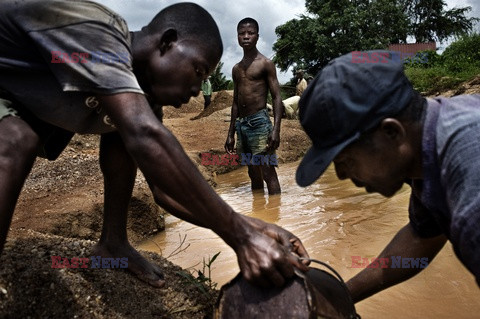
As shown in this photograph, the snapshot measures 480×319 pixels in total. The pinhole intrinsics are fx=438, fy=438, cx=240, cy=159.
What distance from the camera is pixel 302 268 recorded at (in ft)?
5.33

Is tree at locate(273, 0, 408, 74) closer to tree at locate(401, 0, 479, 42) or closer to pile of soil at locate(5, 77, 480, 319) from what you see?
tree at locate(401, 0, 479, 42)

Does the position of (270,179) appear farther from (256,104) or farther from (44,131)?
(44,131)

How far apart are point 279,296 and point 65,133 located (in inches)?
58.5

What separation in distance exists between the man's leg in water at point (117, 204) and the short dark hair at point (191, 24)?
0.72m

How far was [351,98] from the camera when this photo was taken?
138 centimetres

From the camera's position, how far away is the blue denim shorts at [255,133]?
17.7 feet

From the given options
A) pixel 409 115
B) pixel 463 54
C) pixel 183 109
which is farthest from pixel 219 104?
pixel 409 115

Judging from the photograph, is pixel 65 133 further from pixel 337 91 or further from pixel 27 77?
pixel 337 91

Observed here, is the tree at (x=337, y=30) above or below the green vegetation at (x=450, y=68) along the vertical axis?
above

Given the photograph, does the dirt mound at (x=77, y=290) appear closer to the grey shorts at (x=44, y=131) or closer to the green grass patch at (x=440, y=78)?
the grey shorts at (x=44, y=131)

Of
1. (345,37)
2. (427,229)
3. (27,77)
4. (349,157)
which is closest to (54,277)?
(27,77)

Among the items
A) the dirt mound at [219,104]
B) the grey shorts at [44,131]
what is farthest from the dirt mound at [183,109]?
the grey shorts at [44,131]

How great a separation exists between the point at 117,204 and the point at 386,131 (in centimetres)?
164

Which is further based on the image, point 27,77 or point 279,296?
point 27,77
